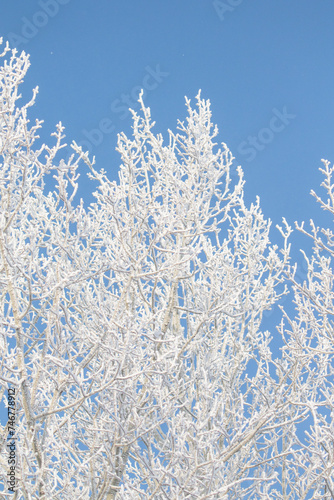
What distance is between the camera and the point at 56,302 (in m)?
3.77

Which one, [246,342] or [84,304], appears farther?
[246,342]

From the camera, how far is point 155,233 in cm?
454

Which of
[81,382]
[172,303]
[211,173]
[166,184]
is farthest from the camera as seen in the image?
[166,184]

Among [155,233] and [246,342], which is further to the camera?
[246,342]

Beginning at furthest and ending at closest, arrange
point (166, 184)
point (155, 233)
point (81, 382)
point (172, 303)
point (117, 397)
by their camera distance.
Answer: point (166, 184) → point (172, 303) → point (155, 233) → point (117, 397) → point (81, 382)

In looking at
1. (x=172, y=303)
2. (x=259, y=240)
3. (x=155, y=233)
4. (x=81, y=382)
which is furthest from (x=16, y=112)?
(x=259, y=240)

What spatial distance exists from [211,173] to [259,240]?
164cm

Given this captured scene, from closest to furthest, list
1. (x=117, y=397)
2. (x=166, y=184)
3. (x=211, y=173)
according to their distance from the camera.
Answer: (x=117, y=397), (x=211, y=173), (x=166, y=184)

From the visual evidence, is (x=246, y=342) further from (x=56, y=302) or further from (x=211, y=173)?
(x=56, y=302)

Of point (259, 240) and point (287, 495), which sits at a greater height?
point (259, 240)

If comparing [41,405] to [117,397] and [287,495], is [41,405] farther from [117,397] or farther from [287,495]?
[287,495]

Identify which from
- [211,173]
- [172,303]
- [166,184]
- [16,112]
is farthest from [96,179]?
[16,112]

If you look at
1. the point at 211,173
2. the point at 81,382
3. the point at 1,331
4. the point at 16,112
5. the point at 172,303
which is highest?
the point at 211,173

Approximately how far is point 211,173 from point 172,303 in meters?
1.52
